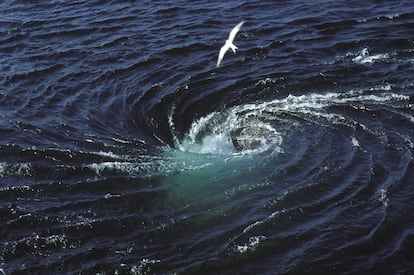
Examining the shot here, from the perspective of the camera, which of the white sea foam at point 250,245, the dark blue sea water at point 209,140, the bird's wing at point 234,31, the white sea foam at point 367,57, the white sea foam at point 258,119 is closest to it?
the white sea foam at point 250,245

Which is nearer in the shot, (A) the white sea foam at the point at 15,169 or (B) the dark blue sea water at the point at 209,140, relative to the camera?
(B) the dark blue sea water at the point at 209,140

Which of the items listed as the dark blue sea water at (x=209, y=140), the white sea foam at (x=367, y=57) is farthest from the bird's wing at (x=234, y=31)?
the white sea foam at (x=367, y=57)

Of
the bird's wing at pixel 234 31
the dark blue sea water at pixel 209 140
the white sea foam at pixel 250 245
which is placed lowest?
the white sea foam at pixel 250 245

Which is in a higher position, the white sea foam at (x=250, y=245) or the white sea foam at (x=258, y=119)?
the white sea foam at (x=258, y=119)

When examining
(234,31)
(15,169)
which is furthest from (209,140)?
(15,169)

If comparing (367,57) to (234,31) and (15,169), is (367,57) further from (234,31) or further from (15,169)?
(15,169)

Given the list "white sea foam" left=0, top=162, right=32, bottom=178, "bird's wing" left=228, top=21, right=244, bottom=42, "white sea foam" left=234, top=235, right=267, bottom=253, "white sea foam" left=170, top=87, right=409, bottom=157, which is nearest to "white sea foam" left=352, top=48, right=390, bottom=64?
"white sea foam" left=170, top=87, right=409, bottom=157

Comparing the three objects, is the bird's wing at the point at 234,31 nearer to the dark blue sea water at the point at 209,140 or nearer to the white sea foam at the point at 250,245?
the dark blue sea water at the point at 209,140

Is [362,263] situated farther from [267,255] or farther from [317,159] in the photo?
[317,159]

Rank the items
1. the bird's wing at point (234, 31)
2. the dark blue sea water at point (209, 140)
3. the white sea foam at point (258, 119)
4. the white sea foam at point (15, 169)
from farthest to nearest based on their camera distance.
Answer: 1. the white sea foam at point (258, 119)
2. the white sea foam at point (15, 169)
3. the bird's wing at point (234, 31)
4. the dark blue sea water at point (209, 140)

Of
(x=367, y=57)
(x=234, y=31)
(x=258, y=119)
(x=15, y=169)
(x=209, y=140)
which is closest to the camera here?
(x=234, y=31)
